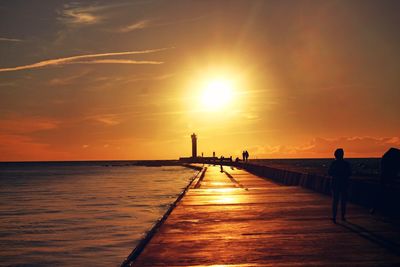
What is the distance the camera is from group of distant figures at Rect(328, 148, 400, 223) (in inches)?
525

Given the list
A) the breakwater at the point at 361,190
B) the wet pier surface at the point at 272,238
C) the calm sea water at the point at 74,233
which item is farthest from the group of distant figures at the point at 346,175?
the calm sea water at the point at 74,233

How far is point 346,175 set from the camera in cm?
1347

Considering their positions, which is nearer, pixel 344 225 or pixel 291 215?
pixel 344 225

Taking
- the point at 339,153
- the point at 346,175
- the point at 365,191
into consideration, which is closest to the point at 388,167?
the point at 346,175

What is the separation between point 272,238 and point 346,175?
11.2 ft

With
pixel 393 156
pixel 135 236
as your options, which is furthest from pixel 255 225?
pixel 135 236

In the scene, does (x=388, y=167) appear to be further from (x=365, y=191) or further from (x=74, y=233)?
(x=74, y=233)

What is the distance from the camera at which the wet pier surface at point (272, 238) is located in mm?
9055

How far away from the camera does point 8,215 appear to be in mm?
30984

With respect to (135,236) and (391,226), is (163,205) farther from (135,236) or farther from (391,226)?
(391,226)

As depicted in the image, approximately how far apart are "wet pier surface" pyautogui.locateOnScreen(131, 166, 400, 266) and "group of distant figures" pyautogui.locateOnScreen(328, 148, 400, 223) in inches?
19.4

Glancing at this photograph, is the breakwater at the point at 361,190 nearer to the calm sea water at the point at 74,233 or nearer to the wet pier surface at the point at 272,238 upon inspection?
the wet pier surface at the point at 272,238

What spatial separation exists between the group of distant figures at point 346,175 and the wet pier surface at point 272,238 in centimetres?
49

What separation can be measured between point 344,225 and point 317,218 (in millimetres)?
1384
